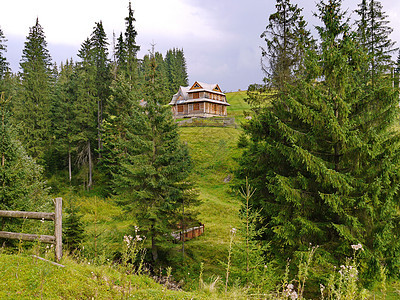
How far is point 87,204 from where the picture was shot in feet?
93.7

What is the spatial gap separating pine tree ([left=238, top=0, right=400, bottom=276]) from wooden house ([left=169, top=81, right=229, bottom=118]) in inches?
1759

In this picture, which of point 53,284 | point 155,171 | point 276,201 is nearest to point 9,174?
point 155,171

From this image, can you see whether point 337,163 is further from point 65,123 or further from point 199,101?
point 199,101

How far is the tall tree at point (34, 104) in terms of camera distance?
102 feet

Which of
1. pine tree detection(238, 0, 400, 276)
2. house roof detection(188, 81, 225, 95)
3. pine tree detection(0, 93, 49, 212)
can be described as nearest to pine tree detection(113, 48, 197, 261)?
pine tree detection(0, 93, 49, 212)

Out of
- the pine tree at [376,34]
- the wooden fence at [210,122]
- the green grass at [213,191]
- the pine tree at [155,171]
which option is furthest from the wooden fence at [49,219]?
the wooden fence at [210,122]

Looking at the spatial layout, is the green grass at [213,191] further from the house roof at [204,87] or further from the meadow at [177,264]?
the house roof at [204,87]

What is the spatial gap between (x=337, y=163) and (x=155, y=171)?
1024 centimetres

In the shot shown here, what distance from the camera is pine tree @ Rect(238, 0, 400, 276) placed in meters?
9.16

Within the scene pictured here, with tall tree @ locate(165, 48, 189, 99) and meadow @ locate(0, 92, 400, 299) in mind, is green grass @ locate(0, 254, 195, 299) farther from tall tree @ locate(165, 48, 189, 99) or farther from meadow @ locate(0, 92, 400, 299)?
tall tree @ locate(165, 48, 189, 99)

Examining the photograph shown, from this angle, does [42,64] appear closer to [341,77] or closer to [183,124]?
[183,124]

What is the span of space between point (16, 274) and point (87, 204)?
25596 mm

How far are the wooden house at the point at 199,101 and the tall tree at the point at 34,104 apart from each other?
2814 centimetres

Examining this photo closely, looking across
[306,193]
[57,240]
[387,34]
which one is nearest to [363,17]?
[387,34]
